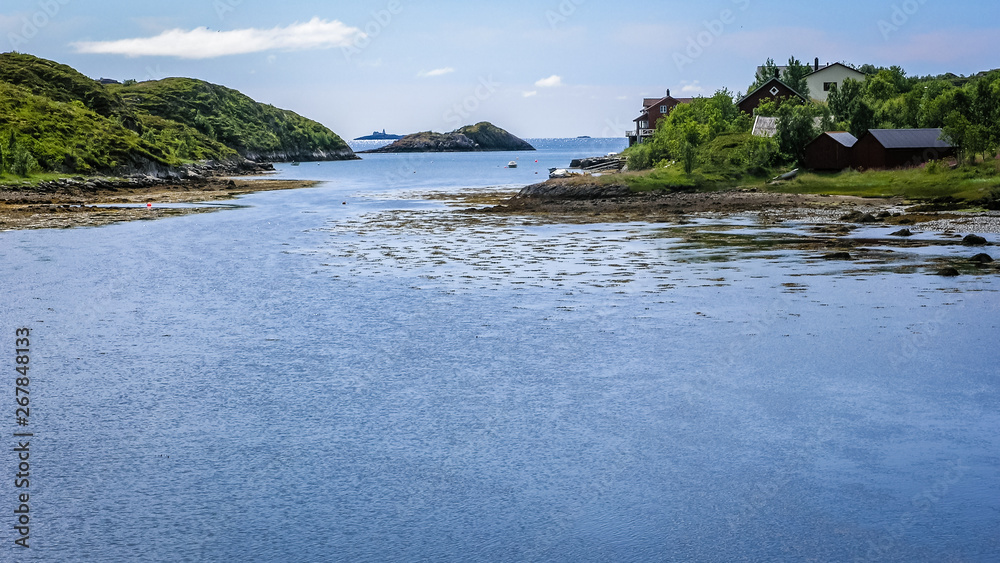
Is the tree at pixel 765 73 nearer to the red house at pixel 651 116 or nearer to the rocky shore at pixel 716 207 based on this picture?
the red house at pixel 651 116

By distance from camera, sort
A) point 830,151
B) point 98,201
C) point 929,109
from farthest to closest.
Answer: point 98,201
point 929,109
point 830,151

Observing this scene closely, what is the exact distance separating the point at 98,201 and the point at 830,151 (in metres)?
64.6

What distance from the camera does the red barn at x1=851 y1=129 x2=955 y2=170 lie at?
2810 inches

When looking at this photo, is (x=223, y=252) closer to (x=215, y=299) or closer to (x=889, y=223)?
(x=215, y=299)

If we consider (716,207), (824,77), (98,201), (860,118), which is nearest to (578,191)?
(716,207)

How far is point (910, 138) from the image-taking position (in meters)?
72.3

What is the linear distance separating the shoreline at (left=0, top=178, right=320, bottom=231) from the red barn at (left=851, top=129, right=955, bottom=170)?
5427 cm

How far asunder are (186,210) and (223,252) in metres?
30.9

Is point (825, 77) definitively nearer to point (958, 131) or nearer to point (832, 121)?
point (832, 121)

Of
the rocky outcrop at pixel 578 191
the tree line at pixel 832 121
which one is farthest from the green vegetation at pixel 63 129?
the tree line at pixel 832 121

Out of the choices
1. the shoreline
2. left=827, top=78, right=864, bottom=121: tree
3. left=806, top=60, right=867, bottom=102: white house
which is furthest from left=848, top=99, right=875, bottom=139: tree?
the shoreline

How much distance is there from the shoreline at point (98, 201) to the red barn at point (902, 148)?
2137 inches

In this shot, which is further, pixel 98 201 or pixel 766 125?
pixel 766 125

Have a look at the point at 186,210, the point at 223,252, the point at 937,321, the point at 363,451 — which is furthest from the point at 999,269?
the point at 186,210
